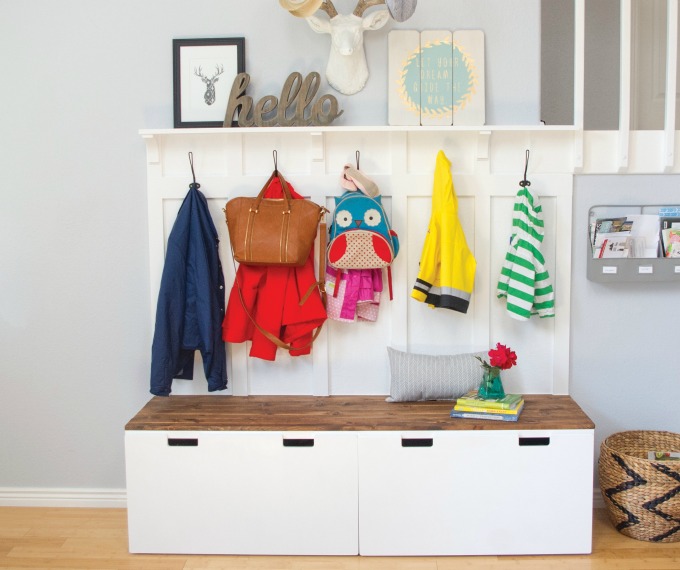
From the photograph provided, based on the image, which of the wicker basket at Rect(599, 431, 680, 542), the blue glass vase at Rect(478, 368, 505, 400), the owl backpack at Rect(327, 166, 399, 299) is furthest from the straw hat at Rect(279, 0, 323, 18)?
the wicker basket at Rect(599, 431, 680, 542)

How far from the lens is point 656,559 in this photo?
8.16 feet

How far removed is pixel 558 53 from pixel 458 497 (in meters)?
1.92

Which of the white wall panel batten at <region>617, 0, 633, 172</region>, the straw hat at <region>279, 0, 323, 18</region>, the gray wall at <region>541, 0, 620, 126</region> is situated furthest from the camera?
the gray wall at <region>541, 0, 620, 126</region>

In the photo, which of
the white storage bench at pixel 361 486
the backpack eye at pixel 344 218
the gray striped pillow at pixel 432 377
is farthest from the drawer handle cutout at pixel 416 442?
the backpack eye at pixel 344 218

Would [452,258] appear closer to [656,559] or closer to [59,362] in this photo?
[656,559]

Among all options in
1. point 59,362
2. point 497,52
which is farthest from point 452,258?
point 59,362

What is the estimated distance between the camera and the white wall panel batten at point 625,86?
270 centimetres

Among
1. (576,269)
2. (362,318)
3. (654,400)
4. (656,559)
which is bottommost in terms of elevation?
(656,559)

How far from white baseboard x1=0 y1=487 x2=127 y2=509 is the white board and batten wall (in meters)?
0.62

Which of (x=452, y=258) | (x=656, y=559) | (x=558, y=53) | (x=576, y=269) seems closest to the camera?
(x=656, y=559)

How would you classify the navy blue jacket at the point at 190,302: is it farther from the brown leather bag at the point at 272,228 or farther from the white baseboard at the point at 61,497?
the white baseboard at the point at 61,497

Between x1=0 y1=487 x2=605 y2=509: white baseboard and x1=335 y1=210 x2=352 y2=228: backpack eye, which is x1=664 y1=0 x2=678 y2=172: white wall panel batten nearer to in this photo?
x1=335 y1=210 x2=352 y2=228: backpack eye

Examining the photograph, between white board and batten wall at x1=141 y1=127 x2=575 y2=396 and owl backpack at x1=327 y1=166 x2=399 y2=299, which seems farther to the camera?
white board and batten wall at x1=141 y1=127 x2=575 y2=396

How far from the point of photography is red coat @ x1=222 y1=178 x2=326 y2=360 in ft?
8.96
